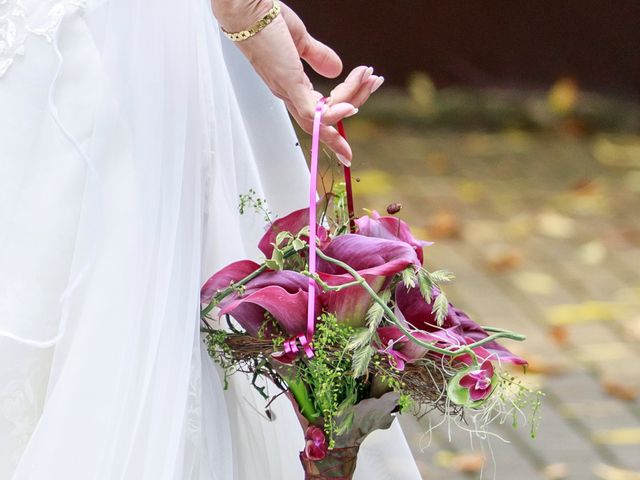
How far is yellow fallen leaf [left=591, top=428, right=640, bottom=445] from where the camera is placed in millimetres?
3307

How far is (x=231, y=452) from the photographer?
176 centimetres

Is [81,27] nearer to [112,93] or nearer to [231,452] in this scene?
[112,93]

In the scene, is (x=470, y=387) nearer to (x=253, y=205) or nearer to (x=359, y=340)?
(x=359, y=340)

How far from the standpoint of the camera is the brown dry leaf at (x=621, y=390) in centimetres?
357

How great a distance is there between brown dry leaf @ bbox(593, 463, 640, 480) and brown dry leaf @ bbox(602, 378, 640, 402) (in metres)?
0.44

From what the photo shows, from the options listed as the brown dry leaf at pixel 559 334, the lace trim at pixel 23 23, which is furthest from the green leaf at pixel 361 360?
the brown dry leaf at pixel 559 334

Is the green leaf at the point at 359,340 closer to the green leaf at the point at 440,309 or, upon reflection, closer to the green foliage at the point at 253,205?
the green leaf at the point at 440,309

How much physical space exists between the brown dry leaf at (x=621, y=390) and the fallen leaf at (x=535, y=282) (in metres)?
0.72

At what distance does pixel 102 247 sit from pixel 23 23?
33cm

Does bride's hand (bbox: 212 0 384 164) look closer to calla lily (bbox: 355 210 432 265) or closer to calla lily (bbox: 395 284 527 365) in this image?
calla lily (bbox: 355 210 432 265)

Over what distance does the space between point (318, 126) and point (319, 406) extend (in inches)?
14.7

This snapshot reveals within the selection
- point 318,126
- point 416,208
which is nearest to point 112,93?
point 318,126

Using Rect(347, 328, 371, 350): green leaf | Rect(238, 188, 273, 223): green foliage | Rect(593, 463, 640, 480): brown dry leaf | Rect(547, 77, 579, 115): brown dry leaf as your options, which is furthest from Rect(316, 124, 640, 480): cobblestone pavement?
Rect(347, 328, 371, 350): green leaf

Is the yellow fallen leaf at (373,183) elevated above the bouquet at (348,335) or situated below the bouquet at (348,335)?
above
